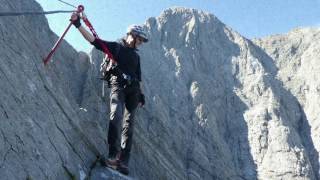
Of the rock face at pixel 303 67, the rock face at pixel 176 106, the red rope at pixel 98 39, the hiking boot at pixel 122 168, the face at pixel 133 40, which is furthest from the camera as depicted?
the rock face at pixel 303 67

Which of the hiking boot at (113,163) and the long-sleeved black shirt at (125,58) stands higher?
the long-sleeved black shirt at (125,58)

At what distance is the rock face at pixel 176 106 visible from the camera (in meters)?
9.77

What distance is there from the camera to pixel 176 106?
4447 cm

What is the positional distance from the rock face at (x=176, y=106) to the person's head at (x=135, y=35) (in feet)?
6.27

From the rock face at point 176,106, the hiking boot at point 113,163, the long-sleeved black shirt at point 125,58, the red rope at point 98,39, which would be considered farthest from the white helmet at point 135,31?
the hiking boot at point 113,163

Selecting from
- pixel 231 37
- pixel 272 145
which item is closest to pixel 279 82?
pixel 231 37

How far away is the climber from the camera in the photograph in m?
11.6

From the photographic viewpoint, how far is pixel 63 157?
10.0 meters

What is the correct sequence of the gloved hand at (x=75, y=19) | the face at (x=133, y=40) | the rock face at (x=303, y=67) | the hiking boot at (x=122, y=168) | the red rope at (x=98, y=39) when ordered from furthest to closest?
the rock face at (x=303, y=67)
the face at (x=133, y=40)
the red rope at (x=98, y=39)
the hiking boot at (x=122, y=168)
the gloved hand at (x=75, y=19)

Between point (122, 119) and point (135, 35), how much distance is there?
6.32ft

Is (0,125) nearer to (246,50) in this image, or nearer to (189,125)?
(189,125)

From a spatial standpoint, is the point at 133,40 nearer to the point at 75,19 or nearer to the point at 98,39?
the point at 98,39

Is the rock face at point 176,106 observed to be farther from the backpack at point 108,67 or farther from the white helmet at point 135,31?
the white helmet at point 135,31

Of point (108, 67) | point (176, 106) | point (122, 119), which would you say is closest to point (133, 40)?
point (108, 67)
